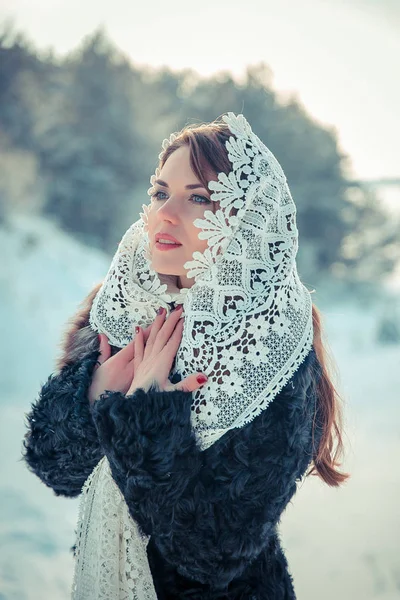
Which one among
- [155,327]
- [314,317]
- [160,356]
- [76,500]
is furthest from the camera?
[76,500]

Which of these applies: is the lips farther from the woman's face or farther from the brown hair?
the brown hair

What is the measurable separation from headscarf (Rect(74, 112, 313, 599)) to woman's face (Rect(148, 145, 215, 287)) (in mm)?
33

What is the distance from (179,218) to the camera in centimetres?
A: 164

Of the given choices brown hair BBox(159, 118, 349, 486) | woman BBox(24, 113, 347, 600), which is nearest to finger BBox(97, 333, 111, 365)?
woman BBox(24, 113, 347, 600)

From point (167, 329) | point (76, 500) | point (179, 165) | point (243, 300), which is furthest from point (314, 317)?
point (76, 500)

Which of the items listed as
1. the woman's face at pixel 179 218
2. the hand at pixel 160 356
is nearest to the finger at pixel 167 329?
the hand at pixel 160 356

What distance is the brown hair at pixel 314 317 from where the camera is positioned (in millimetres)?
1660

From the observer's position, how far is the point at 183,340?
5.15 ft

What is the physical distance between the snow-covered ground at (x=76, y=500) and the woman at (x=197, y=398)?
9.7 inches

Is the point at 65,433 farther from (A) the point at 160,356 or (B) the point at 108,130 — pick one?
(B) the point at 108,130

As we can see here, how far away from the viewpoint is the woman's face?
1644 millimetres

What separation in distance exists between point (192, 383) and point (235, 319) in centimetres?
18

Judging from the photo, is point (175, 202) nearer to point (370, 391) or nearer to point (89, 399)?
point (89, 399)

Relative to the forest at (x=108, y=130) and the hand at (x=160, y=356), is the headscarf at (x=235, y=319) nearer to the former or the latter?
the hand at (x=160, y=356)
